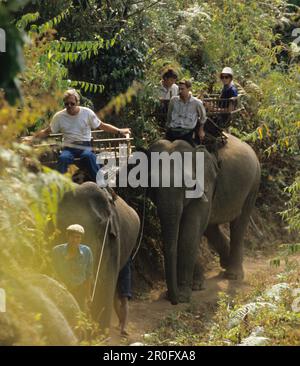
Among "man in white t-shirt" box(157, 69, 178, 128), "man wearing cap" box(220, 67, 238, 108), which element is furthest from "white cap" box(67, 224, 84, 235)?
"man wearing cap" box(220, 67, 238, 108)

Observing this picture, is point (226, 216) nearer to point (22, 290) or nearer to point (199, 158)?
point (199, 158)

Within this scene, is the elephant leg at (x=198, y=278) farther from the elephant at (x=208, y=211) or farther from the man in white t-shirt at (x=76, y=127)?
the man in white t-shirt at (x=76, y=127)

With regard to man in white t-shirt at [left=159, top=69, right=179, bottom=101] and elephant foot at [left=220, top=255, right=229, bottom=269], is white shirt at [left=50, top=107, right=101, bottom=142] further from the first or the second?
elephant foot at [left=220, top=255, right=229, bottom=269]

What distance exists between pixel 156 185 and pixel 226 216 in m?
2.56

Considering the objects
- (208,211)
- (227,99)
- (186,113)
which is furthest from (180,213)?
(227,99)

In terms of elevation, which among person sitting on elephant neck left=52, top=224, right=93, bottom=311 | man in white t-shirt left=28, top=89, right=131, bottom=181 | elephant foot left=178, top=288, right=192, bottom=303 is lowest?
elephant foot left=178, top=288, right=192, bottom=303

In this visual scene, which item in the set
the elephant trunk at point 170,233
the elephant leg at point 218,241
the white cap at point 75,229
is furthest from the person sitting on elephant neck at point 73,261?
the elephant leg at point 218,241

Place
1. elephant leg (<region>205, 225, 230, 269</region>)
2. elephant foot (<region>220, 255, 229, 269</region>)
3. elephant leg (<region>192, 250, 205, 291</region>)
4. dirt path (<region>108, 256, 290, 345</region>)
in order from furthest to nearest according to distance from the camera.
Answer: elephant leg (<region>205, 225, 230, 269</region>), elephant foot (<region>220, 255, 229, 269</region>), elephant leg (<region>192, 250, 205, 291</region>), dirt path (<region>108, 256, 290, 345</region>)

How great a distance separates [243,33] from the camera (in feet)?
70.4

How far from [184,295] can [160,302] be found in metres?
0.38

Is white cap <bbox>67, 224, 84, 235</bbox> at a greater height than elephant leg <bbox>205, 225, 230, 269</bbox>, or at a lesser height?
greater

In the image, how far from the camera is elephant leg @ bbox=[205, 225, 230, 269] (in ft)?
57.2

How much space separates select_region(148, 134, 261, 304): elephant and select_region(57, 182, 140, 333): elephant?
2.56m
